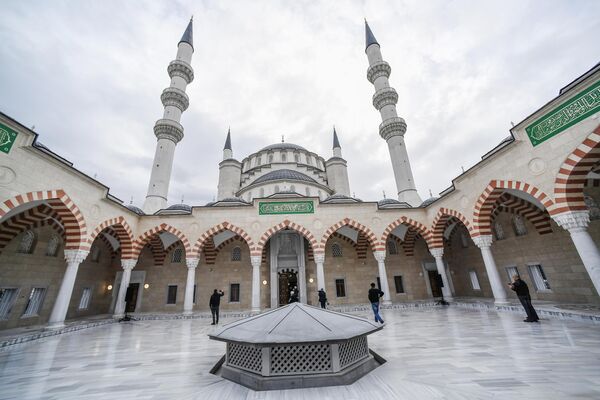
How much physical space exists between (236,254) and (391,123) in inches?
599

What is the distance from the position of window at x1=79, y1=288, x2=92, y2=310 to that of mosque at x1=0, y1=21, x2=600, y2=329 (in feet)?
0.27

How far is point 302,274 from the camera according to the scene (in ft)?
46.7

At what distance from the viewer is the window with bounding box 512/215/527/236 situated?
1064 cm

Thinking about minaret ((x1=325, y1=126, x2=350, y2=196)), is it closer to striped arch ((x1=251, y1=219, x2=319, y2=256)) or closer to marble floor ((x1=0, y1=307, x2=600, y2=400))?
striped arch ((x1=251, y1=219, x2=319, y2=256))

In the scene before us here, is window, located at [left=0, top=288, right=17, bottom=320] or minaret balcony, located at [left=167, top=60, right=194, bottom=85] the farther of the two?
minaret balcony, located at [left=167, top=60, right=194, bottom=85]

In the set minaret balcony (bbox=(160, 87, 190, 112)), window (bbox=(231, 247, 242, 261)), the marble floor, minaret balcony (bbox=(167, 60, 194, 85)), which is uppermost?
minaret balcony (bbox=(167, 60, 194, 85))

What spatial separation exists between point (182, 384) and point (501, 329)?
668cm

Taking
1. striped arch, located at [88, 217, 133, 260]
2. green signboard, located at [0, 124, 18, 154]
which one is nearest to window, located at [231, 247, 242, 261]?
striped arch, located at [88, 217, 133, 260]

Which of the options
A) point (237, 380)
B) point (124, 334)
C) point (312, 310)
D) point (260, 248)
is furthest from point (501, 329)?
point (124, 334)

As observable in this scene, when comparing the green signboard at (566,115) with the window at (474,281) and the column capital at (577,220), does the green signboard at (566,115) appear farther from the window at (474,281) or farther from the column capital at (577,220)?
the window at (474,281)

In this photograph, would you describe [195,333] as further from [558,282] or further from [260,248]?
[558,282]

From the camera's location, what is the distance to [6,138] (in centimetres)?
648

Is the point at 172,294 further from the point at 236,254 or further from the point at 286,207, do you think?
the point at 286,207

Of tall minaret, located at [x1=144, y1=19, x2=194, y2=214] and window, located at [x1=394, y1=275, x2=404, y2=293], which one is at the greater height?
tall minaret, located at [x1=144, y1=19, x2=194, y2=214]
